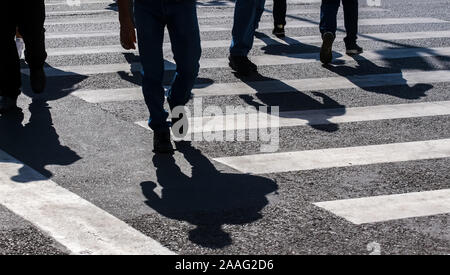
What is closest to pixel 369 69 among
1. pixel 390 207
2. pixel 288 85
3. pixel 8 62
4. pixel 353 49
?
pixel 353 49

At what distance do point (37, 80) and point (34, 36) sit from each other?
0.36 meters

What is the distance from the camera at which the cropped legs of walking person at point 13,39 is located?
26.3ft

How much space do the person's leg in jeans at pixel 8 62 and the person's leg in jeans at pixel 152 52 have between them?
1.47 m

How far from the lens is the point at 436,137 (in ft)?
24.9

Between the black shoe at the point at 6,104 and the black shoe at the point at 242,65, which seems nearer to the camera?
the black shoe at the point at 6,104

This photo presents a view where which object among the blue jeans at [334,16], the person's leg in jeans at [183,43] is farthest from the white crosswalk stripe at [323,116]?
the blue jeans at [334,16]

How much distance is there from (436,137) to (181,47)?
2.03 m

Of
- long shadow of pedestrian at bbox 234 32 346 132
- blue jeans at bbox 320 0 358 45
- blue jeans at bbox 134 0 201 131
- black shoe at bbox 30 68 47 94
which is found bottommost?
long shadow of pedestrian at bbox 234 32 346 132

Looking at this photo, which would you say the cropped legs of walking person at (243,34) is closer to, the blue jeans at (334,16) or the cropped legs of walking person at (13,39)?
the blue jeans at (334,16)

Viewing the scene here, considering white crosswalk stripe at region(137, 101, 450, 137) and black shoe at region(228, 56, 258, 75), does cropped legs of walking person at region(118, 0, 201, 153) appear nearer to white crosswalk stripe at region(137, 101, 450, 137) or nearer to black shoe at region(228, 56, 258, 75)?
white crosswalk stripe at region(137, 101, 450, 137)

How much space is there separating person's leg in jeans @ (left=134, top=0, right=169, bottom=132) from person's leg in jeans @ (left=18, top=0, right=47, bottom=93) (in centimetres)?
150

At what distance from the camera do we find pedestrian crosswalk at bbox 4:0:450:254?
18.6 ft

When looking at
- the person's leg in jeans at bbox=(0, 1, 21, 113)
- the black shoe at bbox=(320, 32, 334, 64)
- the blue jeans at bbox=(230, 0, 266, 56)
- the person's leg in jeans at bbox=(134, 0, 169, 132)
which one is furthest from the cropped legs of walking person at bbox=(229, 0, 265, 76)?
the person's leg in jeans at bbox=(134, 0, 169, 132)

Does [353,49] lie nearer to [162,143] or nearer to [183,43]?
[183,43]
